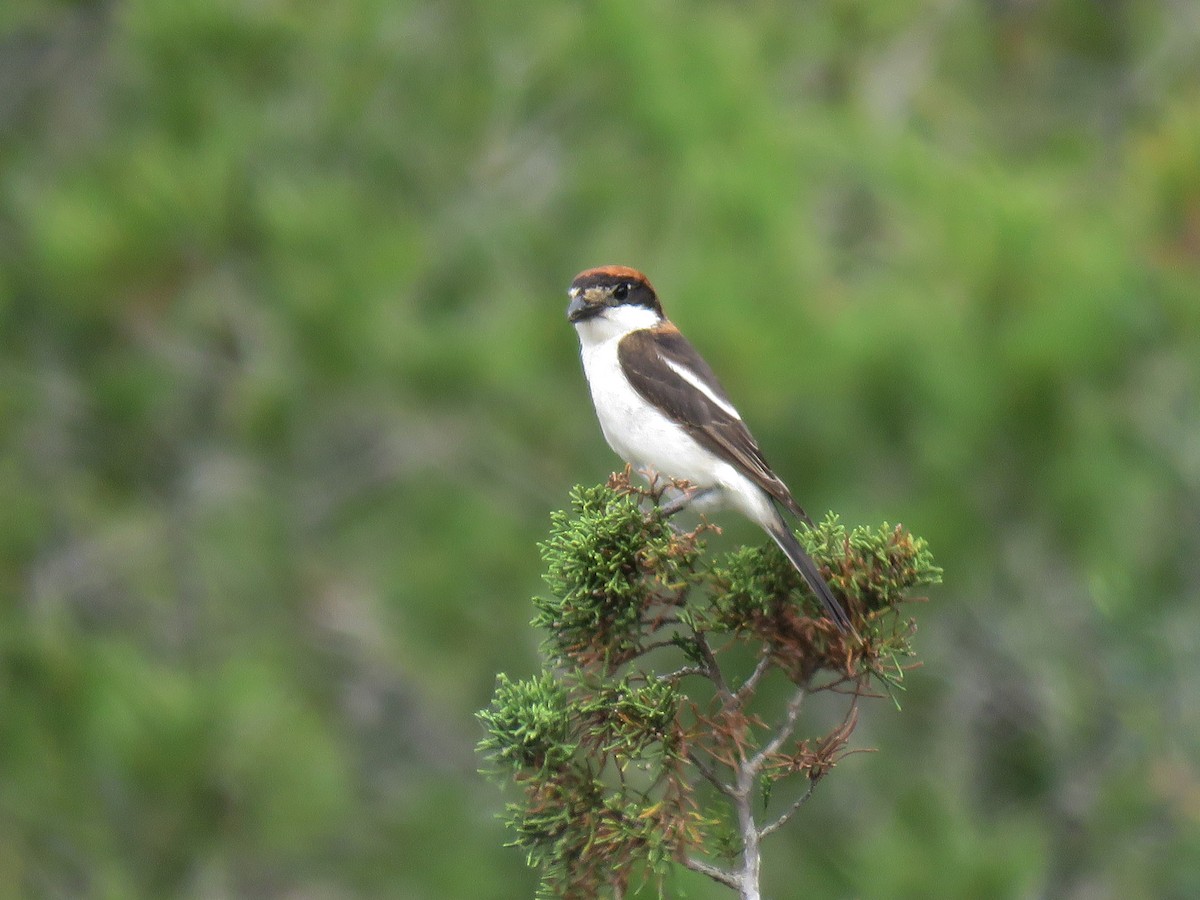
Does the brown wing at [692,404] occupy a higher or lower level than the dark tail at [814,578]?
higher

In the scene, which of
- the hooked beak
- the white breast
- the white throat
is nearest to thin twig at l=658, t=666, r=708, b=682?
the white breast

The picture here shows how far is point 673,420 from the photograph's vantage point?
185 inches

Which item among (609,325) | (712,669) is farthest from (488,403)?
(712,669)

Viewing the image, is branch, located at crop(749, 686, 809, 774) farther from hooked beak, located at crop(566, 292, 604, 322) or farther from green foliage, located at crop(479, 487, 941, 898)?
hooked beak, located at crop(566, 292, 604, 322)

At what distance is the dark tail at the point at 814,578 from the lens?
2806 mm

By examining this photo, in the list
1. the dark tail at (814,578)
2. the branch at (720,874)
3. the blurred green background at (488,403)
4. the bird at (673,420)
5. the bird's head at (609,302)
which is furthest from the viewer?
the blurred green background at (488,403)

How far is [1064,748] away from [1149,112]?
21.5 ft

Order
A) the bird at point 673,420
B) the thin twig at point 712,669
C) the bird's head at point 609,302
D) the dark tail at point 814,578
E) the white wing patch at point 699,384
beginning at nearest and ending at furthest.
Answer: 1. the thin twig at point 712,669
2. the dark tail at point 814,578
3. the bird at point 673,420
4. the white wing patch at point 699,384
5. the bird's head at point 609,302

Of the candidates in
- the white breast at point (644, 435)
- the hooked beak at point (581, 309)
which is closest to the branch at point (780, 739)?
the white breast at point (644, 435)

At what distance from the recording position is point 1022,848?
6.27 meters

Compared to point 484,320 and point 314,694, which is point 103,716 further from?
point 314,694

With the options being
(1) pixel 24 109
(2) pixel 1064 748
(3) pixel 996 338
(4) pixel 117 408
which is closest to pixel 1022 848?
(2) pixel 1064 748

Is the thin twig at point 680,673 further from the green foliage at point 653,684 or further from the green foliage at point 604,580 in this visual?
the green foliage at point 604,580

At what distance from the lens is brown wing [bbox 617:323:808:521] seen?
181 inches
